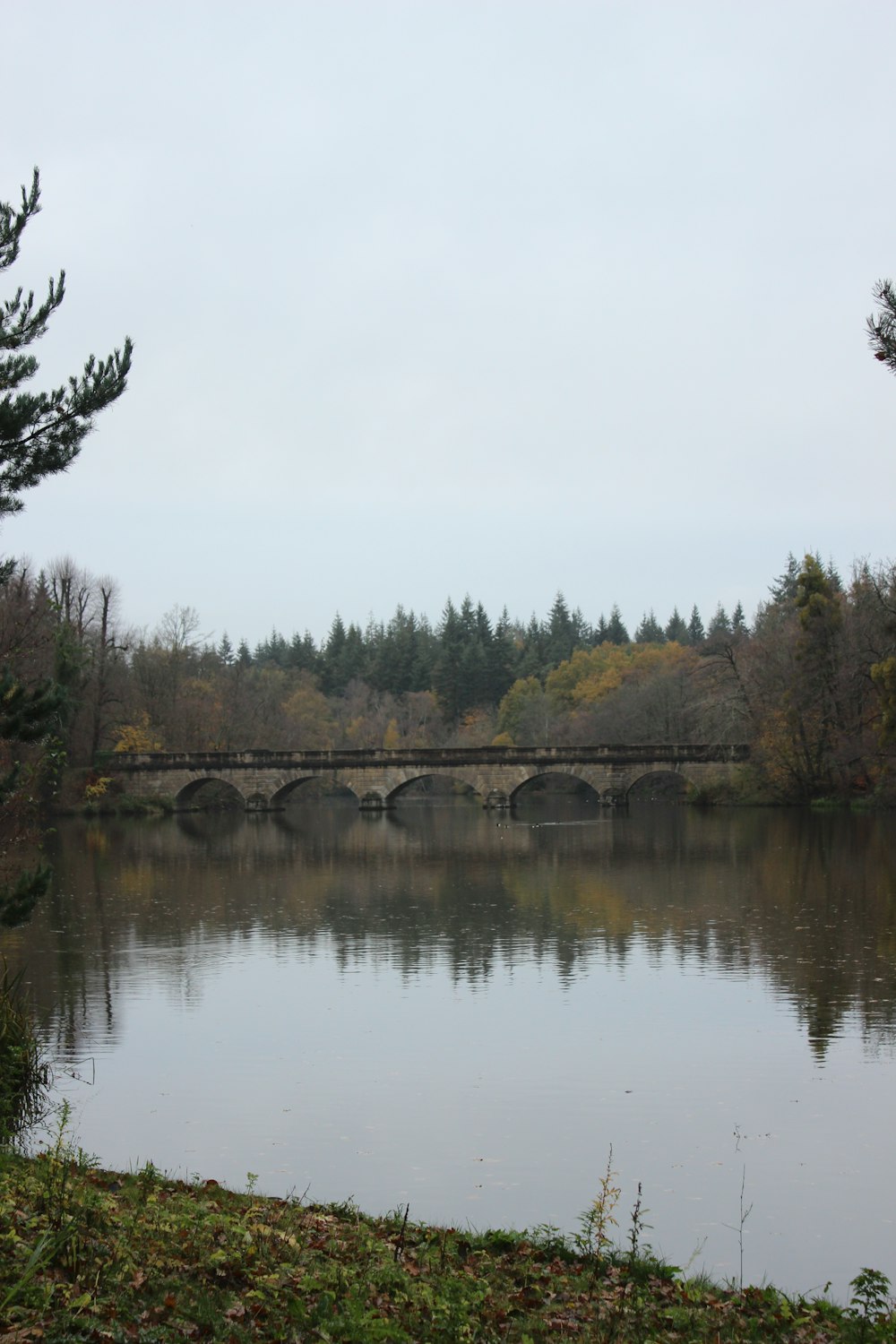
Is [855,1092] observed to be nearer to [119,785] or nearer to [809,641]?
[809,641]

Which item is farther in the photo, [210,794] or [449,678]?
[449,678]

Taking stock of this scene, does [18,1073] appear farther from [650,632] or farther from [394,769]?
[650,632]

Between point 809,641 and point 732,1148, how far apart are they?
42.3 meters

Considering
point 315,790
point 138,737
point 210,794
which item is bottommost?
point 315,790

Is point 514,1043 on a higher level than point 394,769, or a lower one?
lower

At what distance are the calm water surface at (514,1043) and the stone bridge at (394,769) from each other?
95.0 feet

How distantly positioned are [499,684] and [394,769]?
42.7 metres

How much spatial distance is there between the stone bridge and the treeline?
179 centimetres

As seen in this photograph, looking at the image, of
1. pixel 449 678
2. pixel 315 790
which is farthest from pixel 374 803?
pixel 449 678

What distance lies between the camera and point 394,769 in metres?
63.8

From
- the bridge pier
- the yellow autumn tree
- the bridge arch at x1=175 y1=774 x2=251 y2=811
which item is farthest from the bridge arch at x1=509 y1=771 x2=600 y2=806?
the yellow autumn tree

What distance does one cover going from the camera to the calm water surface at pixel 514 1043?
9125 millimetres

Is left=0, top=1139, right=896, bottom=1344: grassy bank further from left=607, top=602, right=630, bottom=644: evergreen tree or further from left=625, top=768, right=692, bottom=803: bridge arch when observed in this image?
left=607, top=602, right=630, bottom=644: evergreen tree

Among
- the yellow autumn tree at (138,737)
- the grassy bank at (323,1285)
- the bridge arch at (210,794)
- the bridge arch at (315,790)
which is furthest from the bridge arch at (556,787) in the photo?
the grassy bank at (323,1285)
